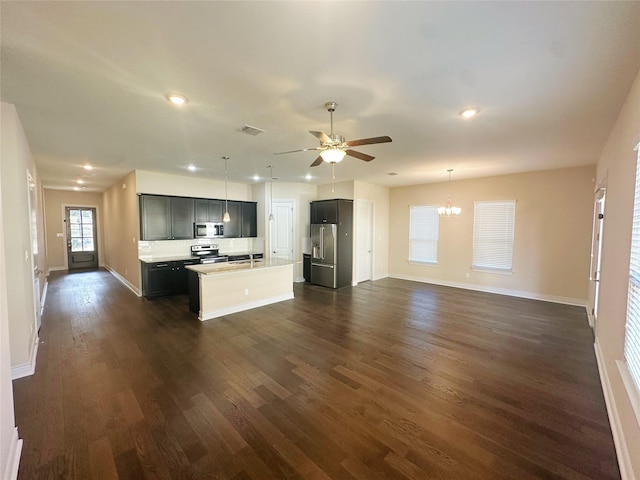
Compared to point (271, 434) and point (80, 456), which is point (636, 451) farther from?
point (80, 456)

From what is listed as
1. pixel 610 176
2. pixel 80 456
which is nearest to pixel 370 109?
pixel 610 176

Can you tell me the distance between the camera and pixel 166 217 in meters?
6.24

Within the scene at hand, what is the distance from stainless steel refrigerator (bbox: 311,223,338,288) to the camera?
271 inches

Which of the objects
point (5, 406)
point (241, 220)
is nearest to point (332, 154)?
point (5, 406)

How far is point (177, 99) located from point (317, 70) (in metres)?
1.39

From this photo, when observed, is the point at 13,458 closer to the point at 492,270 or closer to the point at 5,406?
the point at 5,406

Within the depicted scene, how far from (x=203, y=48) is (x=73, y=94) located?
1601 mm

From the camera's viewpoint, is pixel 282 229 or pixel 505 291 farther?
pixel 282 229

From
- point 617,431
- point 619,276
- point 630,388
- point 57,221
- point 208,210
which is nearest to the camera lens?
point 630,388

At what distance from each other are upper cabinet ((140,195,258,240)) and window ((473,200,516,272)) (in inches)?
233

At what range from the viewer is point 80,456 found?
1.91 meters

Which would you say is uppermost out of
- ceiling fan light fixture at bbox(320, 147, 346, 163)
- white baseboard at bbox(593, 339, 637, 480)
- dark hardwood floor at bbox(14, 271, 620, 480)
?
ceiling fan light fixture at bbox(320, 147, 346, 163)

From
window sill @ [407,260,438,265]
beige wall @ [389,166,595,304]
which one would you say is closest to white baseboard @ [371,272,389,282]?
window sill @ [407,260,438,265]

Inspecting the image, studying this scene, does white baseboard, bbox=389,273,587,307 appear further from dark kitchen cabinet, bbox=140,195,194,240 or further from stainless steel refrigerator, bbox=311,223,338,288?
dark kitchen cabinet, bbox=140,195,194,240
